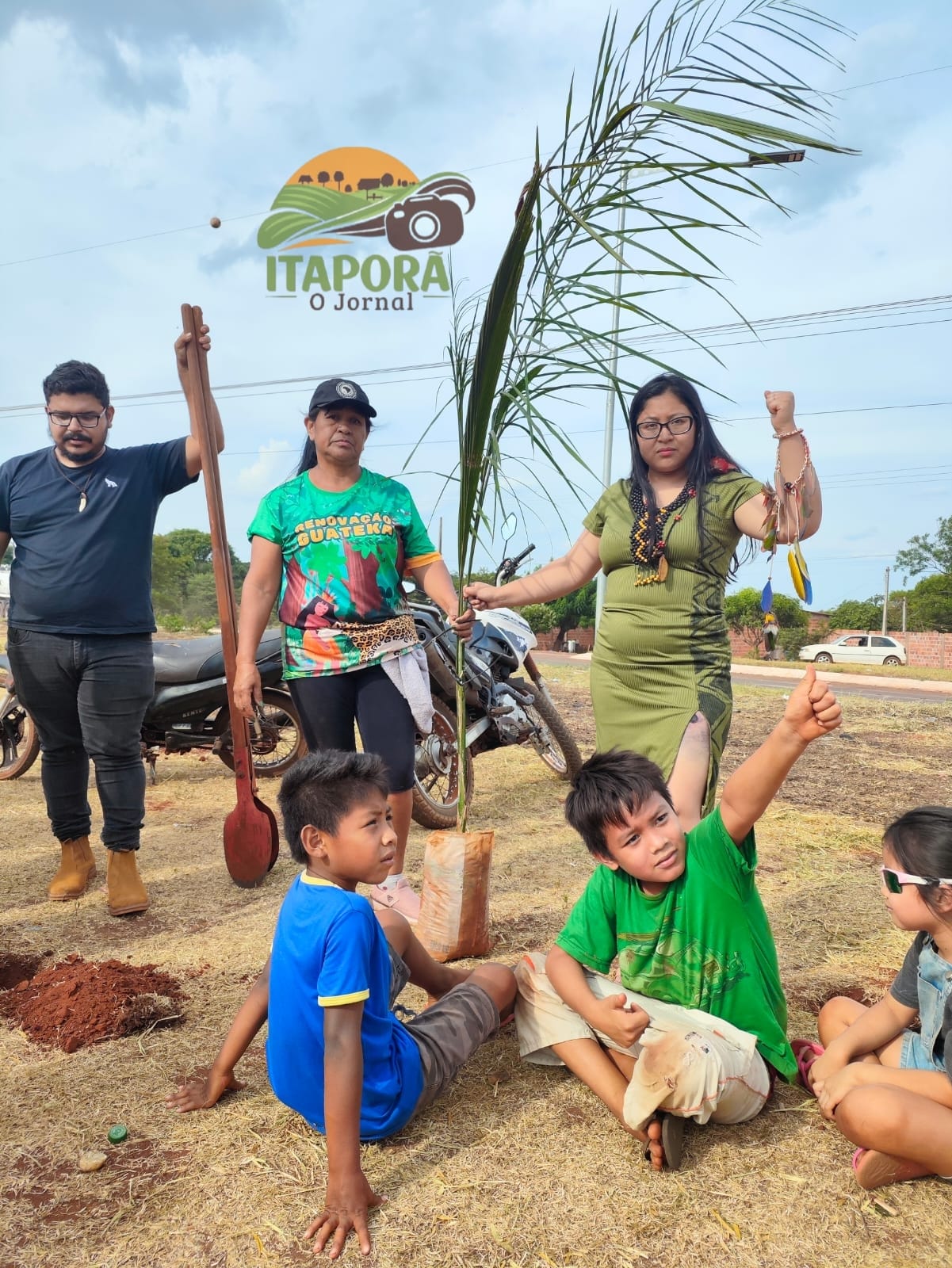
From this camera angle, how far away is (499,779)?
19.0ft

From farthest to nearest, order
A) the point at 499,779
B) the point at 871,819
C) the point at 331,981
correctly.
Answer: the point at 499,779
the point at 871,819
the point at 331,981

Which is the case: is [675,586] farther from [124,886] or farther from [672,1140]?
[124,886]

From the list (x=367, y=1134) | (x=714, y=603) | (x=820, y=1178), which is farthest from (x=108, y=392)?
Answer: (x=820, y=1178)

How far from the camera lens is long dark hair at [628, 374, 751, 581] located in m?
2.40

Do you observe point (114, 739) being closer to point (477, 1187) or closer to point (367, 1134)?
point (367, 1134)

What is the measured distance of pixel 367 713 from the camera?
9.68ft

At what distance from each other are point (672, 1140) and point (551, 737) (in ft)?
13.0

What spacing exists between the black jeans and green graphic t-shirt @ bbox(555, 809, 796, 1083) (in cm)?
202

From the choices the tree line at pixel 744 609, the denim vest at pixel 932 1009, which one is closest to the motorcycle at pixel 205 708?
the denim vest at pixel 932 1009

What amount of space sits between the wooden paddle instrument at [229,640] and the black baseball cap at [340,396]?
0.58 m

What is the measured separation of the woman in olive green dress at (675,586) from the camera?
2357 mm

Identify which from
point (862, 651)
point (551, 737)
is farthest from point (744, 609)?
point (551, 737)

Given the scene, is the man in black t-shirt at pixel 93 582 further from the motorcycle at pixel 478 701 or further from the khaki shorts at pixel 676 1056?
the khaki shorts at pixel 676 1056

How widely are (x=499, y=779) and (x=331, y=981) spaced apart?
4.17 metres
